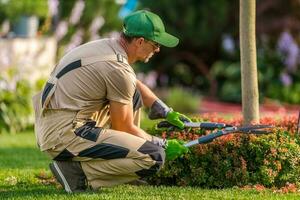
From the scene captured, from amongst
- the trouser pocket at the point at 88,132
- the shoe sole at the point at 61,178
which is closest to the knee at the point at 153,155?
the trouser pocket at the point at 88,132

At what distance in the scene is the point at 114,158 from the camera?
604cm

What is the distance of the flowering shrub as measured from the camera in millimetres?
6434

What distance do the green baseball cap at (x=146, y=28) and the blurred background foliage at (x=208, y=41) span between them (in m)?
9.78

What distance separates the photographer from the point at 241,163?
21.1 feet

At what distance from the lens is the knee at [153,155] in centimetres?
604

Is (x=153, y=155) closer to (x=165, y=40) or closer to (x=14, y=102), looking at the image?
(x=165, y=40)

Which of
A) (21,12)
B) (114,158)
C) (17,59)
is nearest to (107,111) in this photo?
(114,158)

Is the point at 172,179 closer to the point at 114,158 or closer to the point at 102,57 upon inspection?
the point at 114,158

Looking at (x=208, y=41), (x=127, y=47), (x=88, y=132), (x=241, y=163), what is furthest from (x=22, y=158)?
(x=208, y=41)

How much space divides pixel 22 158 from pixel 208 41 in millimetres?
10284

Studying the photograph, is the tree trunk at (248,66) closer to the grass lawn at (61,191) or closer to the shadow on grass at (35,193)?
the grass lawn at (61,191)

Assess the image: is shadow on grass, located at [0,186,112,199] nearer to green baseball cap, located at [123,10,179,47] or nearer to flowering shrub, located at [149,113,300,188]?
flowering shrub, located at [149,113,300,188]

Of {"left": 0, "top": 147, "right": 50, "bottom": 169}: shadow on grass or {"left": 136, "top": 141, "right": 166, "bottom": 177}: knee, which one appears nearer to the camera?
{"left": 136, "top": 141, "right": 166, "bottom": 177}: knee

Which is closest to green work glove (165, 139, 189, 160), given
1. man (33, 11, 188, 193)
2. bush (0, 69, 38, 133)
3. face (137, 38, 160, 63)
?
man (33, 11, 188, 193)
